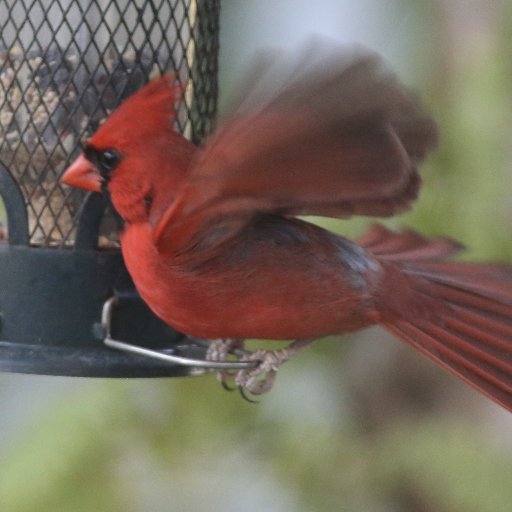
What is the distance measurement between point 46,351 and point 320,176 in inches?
32.4

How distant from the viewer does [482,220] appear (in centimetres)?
306

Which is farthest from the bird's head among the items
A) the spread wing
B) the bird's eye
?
the spread wing

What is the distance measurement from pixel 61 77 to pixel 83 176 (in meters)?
0.30

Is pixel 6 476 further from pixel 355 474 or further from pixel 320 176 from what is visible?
pixel 320 176

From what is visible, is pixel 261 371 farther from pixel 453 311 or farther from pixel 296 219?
pixel 453 311

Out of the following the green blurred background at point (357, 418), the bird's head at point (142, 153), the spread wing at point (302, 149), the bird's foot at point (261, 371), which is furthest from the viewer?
the green blurred background at point (357, 418)

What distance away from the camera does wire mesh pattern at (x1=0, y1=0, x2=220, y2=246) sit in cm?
279

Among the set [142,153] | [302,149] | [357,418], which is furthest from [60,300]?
[357,418]

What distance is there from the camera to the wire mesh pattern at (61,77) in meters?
2.79

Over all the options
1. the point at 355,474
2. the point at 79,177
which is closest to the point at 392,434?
the point at 355,474

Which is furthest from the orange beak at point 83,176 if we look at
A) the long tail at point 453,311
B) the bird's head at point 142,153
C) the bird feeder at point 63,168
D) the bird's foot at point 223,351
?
the long tail at point 453,311

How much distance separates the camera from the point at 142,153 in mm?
2535

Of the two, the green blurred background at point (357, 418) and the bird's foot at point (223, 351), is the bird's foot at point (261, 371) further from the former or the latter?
the green blurred background at point (357, 418)

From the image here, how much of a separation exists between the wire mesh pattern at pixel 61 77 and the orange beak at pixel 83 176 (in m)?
0.19
